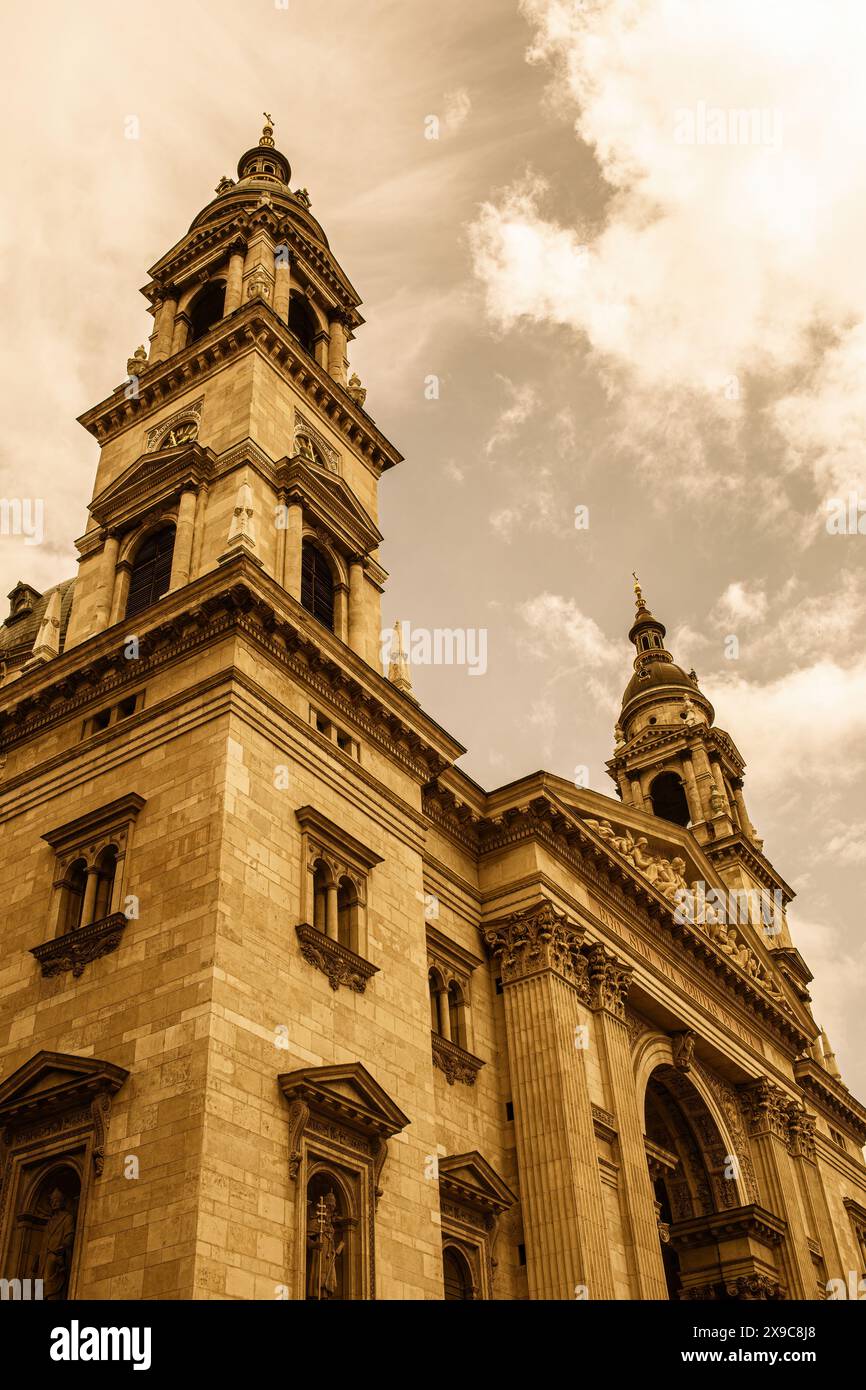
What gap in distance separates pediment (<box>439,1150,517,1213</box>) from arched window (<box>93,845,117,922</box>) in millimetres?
8924

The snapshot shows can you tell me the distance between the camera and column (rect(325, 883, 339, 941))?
25438mm

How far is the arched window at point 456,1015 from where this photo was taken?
30.6 m

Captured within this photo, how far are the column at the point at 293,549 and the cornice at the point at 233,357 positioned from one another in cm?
611

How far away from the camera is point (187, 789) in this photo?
24.4m

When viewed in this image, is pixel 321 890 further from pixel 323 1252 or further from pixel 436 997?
pixel 323 1252

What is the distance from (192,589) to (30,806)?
622cm

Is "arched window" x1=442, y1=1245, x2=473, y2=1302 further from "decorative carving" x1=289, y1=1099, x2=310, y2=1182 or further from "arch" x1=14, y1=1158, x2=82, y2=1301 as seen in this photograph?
"arch" x1=14, y1=1158, x2=82, y2=1301

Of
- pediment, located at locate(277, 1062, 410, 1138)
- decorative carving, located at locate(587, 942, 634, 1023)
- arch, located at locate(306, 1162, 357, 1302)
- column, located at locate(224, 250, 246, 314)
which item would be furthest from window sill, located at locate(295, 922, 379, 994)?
column, located at locate(224, 250, 246, 314)

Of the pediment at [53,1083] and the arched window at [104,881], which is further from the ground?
the arched window at [104,881]

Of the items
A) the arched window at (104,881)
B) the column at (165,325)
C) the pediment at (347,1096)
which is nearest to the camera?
the pediment at (347,1096)

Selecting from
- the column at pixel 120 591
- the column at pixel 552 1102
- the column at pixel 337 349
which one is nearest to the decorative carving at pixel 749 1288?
the column at pixel 552 1102

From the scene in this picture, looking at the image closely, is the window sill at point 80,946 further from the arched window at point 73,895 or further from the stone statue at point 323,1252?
the stone statue at point 323,1252
